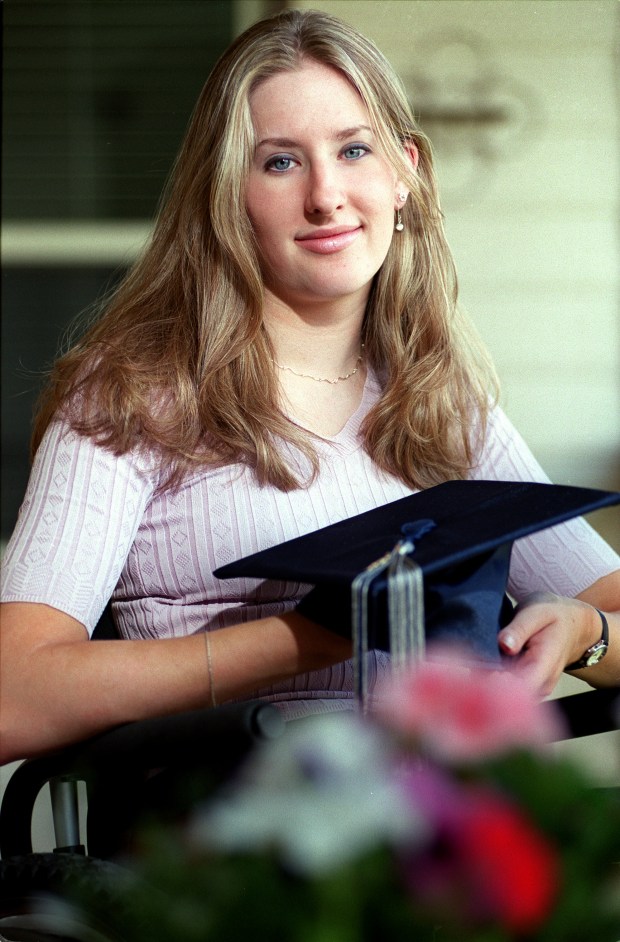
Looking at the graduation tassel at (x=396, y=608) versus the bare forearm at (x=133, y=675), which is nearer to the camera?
the graduation tassel at (x=396, y=608)

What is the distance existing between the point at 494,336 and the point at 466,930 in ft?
8.07

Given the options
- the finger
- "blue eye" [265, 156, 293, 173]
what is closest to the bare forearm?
the finger

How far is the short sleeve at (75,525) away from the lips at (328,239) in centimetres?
41

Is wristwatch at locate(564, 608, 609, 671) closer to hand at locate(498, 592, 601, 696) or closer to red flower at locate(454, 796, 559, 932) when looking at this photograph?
hand at locate(498, 592, 601, 696)

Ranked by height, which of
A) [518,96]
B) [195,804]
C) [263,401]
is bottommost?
[195,804]

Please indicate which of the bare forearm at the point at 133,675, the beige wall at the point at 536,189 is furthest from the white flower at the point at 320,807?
the beige wall at the point at 536,189

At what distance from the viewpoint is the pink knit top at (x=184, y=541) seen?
61.7 inches

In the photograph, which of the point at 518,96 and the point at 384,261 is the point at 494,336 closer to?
the point at 518,96

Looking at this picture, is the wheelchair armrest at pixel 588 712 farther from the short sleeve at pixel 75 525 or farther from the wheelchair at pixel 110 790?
the short sleeve at pixel 75 525

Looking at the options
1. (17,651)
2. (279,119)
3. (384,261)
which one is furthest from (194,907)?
(384,261)

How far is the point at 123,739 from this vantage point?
1.27 metres

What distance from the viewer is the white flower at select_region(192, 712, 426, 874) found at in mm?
546

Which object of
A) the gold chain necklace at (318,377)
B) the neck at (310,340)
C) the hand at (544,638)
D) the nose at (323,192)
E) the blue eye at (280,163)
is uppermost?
the blue eye at (280,163)

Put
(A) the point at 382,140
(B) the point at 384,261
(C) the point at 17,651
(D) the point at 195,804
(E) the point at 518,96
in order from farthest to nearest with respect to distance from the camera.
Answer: (E) the point at 518,96 → (B) the point at 384,261 → (A) the point at 382,140 → (C) the point at 17,651 → (D) the point at 195,804
